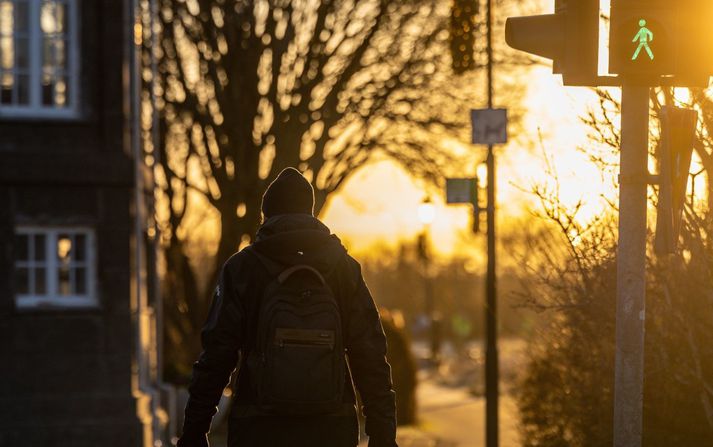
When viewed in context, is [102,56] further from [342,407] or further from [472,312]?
[472,312]

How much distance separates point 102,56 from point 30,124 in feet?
4.13

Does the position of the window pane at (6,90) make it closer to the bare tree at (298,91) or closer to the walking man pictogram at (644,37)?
the bare tree at (298,91)

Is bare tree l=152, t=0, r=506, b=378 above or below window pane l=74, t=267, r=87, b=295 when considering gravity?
above

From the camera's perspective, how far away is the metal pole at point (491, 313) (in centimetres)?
1630

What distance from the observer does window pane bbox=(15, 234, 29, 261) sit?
17.0m

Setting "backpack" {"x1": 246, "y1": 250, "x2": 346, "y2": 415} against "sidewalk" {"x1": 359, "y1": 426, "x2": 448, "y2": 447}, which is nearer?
"backpack" {"x1": 246, "y1": 250, "x2": 346, "y2": 415}

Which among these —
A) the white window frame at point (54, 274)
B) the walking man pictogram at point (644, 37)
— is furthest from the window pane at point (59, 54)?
the walking man pictogram at point (644, 37)

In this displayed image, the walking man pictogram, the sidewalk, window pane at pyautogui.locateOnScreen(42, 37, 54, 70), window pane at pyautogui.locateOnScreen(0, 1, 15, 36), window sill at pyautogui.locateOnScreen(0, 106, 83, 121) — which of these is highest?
window pane at pyautogui.locateOnScreen(0, 1, 15, 36)

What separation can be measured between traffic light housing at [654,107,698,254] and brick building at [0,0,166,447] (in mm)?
11815

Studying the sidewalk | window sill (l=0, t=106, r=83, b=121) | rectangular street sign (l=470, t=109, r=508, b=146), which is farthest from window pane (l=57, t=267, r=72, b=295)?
the sidewalk

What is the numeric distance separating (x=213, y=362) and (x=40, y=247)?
12.1 m

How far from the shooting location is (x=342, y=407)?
17.8ft

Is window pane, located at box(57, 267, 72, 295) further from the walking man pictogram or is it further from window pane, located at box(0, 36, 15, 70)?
the walking man pictogram

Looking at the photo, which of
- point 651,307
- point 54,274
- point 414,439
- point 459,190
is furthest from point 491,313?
point 414,439
